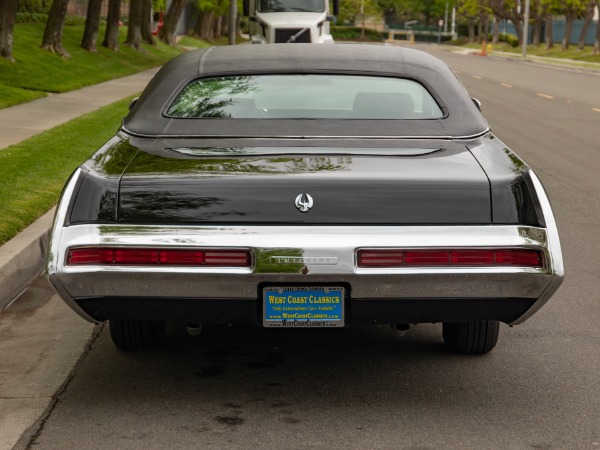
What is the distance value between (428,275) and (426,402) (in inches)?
25.3

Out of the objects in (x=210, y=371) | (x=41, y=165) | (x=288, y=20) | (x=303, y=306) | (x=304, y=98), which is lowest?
(x=288, y=20)

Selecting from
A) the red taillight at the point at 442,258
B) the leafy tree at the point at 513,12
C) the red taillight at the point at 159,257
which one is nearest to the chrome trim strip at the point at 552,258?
the red taillight at the point at 442,258

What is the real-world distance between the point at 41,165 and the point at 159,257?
7.82 m

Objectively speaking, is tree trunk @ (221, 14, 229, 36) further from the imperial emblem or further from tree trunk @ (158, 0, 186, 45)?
the imperial emblem

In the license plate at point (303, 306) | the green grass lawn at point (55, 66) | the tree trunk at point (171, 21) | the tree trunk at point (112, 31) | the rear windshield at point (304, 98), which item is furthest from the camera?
the tree trunk at point (171, 21)

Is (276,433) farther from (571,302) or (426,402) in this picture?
(571,302)

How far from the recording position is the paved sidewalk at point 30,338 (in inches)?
209

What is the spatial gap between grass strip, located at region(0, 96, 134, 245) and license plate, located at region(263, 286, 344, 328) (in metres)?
3.79

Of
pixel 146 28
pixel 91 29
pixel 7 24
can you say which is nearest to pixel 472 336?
pixel 7 24

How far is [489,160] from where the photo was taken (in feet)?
18.4

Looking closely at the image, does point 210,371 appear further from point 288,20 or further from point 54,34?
point 54,34

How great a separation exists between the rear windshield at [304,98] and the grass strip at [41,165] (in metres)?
2.69

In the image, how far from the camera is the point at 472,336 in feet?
20.1

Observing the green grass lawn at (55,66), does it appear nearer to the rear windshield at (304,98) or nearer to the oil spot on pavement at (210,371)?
the rear windshield at (304,98)
